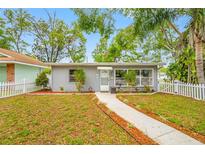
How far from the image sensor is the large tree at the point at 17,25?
88.0ft

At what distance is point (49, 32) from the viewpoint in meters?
29.2

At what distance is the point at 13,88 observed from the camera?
12352mm

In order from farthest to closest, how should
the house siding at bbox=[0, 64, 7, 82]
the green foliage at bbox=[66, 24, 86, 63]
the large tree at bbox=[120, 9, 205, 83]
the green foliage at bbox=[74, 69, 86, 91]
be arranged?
the green foliage at bbox=[66, 24, 86, 63] → the green foliage at bbox=[74, 69, 86, 91] → the house siding at bbox=[0, 64, 7, 82] → the large tree at bbox=[120, 9, 205, 83]

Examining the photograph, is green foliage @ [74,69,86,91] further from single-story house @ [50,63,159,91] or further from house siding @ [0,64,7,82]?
house siding @ [0,64,7,82]

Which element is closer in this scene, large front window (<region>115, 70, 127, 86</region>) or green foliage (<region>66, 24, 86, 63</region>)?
large front window (<region>115, 70, 127, 86</region>)

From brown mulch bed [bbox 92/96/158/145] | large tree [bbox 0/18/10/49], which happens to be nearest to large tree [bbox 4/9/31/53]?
large tree [bbox 0/18/10/49]

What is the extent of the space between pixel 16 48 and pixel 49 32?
5556mm

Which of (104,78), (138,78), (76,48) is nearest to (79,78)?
(104,78)

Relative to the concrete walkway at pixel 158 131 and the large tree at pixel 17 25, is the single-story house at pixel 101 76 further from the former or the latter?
the large tree at pixel 17 25

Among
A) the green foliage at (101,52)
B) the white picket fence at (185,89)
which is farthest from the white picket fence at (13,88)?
the green foliage at (101,52)

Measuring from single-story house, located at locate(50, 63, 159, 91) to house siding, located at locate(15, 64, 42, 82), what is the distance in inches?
105

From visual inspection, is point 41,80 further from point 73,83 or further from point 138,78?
point 138,78

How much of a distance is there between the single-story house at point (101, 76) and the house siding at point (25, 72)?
267 centimetres

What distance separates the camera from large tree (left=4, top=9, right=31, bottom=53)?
26.8 metres
